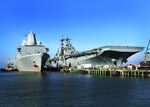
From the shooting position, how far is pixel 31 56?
135 m

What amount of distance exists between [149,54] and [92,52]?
2915 cm

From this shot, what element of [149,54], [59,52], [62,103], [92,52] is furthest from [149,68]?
[59,52]

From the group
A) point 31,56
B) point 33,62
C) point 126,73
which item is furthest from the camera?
point 33,62

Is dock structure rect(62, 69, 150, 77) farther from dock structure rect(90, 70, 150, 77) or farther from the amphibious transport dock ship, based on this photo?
the amphibious transport dock ship

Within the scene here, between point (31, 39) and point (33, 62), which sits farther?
point (31, 39)

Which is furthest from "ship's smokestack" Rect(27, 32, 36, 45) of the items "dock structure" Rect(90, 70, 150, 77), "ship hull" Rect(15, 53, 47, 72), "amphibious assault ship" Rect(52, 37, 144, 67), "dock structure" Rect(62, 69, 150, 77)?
"dock structure" Rect(90, 70, 150, 77)

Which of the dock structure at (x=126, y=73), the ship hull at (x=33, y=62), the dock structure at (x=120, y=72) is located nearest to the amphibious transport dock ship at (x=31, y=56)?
the ship hull at (x=33, y=62)

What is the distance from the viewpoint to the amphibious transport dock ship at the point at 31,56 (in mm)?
135875

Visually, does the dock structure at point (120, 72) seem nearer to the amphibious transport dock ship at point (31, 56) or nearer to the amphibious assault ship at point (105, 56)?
the amphibious assault ship at point (105, 56)

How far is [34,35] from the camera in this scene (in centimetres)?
16625

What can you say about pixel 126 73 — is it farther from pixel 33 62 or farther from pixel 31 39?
pixel 31 39

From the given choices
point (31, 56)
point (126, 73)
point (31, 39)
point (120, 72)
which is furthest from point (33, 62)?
point (126, 73)

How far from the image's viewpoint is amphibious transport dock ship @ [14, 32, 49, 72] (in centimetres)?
13588

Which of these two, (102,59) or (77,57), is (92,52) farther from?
(77,57)
